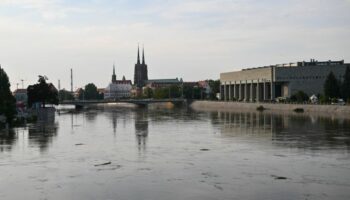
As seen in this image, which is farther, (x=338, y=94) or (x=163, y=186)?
(x=338, y=94)

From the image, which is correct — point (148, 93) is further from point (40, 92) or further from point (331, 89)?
point (331, 89)

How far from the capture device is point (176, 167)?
27.9 meters

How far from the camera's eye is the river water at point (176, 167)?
21.8m

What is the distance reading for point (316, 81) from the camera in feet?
370

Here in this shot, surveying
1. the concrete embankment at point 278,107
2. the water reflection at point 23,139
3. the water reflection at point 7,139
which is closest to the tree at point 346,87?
the concrete embankment at point 278,107

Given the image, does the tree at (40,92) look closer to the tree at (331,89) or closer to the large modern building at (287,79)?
the tree at (331,89)

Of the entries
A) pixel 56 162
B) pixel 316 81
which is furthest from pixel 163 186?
pixel 316 81

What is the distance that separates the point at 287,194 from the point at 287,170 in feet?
18.5

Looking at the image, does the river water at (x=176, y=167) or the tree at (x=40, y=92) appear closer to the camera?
the river water at (x=176, y=167)

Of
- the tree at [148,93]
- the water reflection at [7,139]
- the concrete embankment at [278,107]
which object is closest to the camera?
the water reflection at [7,139]

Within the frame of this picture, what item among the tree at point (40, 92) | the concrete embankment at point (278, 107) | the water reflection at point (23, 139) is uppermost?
the tree at point (40, 92)

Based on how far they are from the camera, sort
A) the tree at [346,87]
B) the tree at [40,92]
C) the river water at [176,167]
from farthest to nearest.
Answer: the tree at [40,92]
the tree at [346,87]
the river water at [176,167]

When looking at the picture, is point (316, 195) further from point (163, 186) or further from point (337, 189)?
point (163, 186)

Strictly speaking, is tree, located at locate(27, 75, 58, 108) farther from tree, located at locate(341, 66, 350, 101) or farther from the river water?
tree, located at locate(341, 66, 350, 101)
